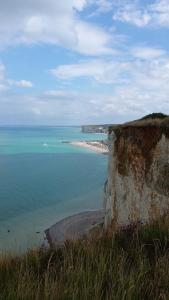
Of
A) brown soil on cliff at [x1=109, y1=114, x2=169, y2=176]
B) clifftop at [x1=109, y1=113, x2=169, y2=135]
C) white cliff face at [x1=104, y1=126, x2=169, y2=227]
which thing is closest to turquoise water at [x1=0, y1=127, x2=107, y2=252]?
white cliff face at [x1=104, y1=126, x2=169, y2=227]

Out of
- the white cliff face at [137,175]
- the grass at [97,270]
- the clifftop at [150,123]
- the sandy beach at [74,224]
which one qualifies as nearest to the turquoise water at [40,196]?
the sandy beach at [74,224]

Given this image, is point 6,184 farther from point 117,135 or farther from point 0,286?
point 0,286

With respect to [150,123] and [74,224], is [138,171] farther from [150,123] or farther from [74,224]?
[74,224]

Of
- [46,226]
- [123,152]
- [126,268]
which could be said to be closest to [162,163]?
[123,152]

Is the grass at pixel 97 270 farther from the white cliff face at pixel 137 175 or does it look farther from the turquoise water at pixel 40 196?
the turquoise water at pixel 40 196

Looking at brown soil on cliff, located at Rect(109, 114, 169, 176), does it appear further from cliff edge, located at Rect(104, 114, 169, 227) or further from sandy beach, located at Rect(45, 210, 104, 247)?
sandy beach, located at Rect(45, 210, 104, 247)

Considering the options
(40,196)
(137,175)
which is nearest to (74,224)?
(137,175)
